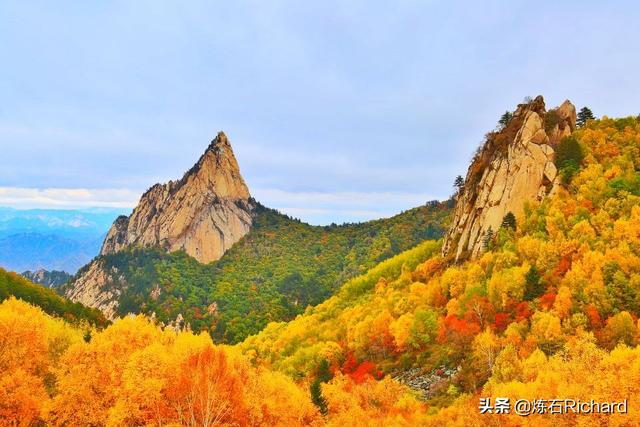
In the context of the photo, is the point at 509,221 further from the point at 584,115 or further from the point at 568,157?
the point at 584,115

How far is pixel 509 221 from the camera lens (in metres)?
97.3

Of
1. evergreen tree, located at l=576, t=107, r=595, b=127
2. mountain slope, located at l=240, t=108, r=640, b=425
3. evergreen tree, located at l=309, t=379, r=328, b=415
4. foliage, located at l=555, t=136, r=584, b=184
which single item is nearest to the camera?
mountain slope, located at l=240, t=108, r=640, b=425

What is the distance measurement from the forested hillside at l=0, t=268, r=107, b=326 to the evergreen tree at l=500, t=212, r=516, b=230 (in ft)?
377

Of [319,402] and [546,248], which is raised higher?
[546,248]

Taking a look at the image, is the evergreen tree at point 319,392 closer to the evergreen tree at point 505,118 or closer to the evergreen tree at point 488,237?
the evergreen tree at point 488,237

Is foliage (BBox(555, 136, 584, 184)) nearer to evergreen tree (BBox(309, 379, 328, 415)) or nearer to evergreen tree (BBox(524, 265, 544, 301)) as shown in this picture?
evergreen tree (BBox(524, 265, 544, 301))

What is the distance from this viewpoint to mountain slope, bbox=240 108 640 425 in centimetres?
5453

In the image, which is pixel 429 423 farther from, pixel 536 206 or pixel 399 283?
pixel 399 283

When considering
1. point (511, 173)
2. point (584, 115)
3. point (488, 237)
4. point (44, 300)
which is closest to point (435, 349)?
point (488, 237)

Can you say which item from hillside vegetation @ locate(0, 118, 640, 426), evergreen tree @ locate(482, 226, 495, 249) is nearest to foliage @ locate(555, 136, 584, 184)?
hillside vegetation @ locate(0, 118, 640, 426)

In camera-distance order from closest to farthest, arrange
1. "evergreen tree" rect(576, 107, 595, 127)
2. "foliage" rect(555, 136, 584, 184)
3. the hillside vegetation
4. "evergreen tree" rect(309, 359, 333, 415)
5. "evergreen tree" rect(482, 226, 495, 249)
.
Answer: the hillside vegetation
"evergreen tree" rect(309, 359, 333, 415)
"foliage" rect(555, 136, 584, 184)
"evergreen tree" rect(482, 226, 495, 249)
"evergreen tree" rect(576, 107, 595, 127)

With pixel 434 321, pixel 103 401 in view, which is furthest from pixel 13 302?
pixel 434 321

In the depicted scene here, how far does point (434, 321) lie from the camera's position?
90875mm

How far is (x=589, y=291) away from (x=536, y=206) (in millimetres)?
29631
